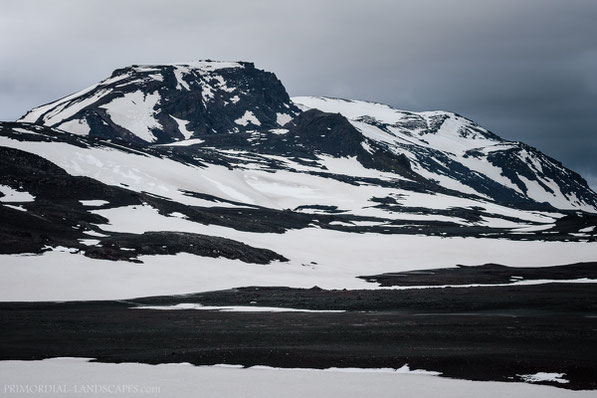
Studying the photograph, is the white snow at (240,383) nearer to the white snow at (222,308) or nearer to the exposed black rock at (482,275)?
the white snow at (222,308)

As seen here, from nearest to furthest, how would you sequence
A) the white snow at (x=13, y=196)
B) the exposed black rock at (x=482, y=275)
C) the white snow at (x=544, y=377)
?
the white snow at (x=544, y=377)
the exposed black rock at (x=482, y=275)
the white snow at (x=13, y=196)

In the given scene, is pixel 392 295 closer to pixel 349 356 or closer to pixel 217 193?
pixel 349 356

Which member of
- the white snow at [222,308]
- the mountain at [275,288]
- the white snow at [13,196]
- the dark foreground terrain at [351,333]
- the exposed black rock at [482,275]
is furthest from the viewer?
the white snow at [13,196]

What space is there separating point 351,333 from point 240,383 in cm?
1615

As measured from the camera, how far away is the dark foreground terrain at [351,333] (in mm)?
31891

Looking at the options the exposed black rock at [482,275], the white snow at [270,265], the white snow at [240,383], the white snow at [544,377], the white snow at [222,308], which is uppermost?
the white snow at [270,265]

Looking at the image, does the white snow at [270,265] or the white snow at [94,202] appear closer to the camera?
the white snow at [270,265]

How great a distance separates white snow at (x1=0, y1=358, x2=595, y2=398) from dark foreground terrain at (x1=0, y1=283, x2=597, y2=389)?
5.29 feet

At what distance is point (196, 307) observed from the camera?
6097cm

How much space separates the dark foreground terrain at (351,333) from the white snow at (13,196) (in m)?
64.4

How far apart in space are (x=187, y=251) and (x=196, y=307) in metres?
34.4

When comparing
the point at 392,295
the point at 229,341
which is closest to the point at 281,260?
the point at 392,295

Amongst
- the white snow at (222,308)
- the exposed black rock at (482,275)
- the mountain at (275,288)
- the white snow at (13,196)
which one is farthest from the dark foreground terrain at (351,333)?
the white snow at (13,196)

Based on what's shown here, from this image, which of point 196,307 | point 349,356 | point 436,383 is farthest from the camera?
point 196,307
